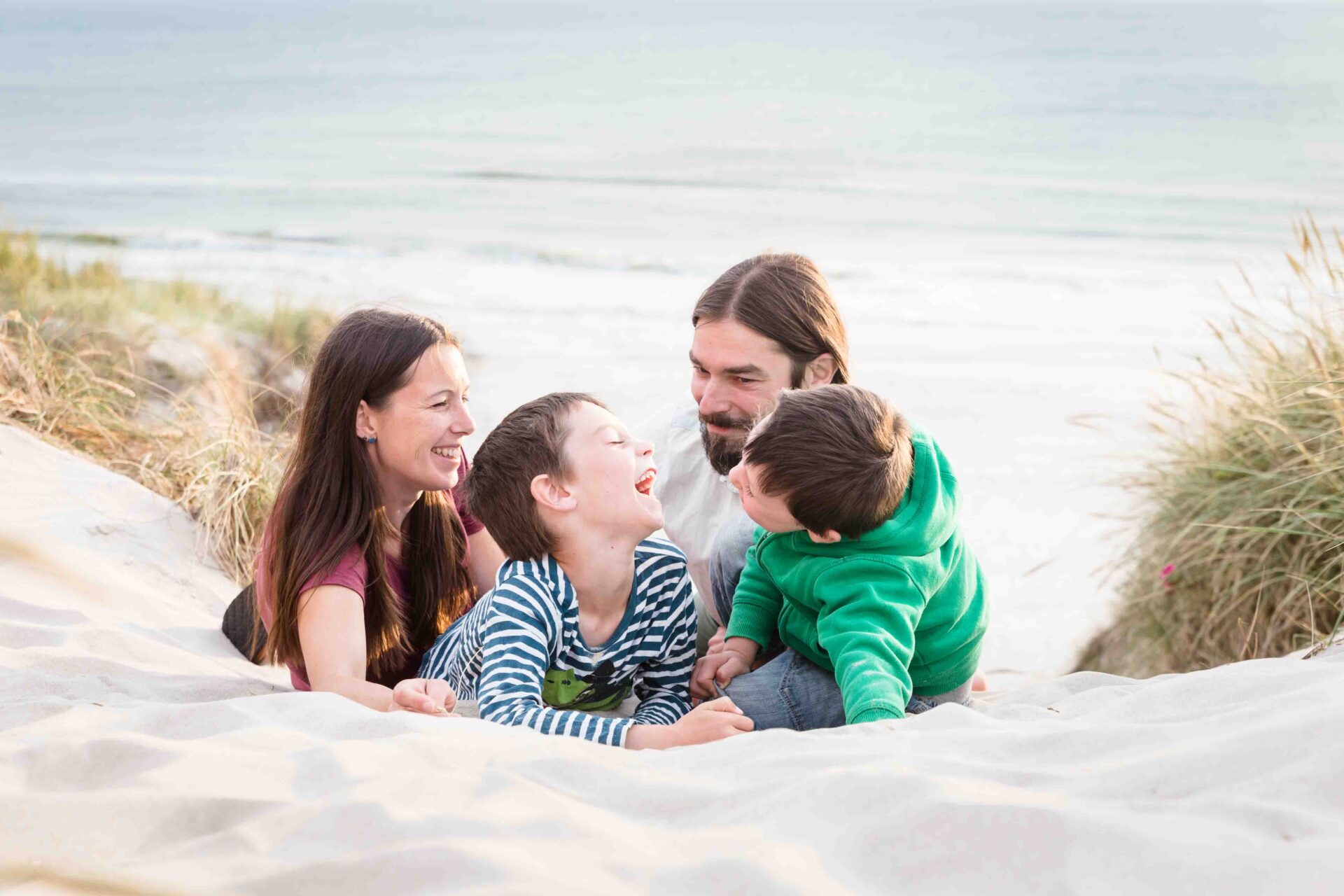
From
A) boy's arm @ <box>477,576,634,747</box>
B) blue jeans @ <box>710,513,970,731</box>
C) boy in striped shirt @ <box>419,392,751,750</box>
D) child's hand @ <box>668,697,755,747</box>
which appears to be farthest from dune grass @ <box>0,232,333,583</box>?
child's hand @ <box>668,697,755,747</box>

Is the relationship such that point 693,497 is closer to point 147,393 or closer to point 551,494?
point 551,494

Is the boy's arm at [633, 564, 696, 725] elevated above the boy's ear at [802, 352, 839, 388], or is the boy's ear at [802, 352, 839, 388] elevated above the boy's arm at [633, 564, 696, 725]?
the boy's ear at [802, 352, 839, 388]

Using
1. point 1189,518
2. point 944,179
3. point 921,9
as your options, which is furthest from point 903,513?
point 921,9

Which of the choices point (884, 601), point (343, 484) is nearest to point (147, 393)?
point (343, 484)

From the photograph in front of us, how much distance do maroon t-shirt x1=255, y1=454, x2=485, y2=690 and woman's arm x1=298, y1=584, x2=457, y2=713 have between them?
2cm

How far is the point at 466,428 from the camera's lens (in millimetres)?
3139

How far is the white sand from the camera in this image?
1.43 meters

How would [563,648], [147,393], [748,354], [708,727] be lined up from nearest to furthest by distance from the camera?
1. [708,727]
2. [563,648]
3. [748,354]
4. [147,393]

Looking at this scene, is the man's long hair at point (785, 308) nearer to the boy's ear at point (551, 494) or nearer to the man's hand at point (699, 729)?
the boy's ear at point (551, 494)

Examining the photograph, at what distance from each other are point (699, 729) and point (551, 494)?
0.71m

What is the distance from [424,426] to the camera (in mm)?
3100

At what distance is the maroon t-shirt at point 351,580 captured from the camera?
2.97 m

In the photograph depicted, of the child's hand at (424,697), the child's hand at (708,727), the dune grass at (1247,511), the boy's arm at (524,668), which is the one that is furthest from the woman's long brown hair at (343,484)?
the dune grass at (1247,511)

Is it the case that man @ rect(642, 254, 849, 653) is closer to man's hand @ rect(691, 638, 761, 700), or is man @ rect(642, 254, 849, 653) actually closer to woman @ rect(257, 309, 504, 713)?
man's hand @ rect(691, 638, 761, 700)
